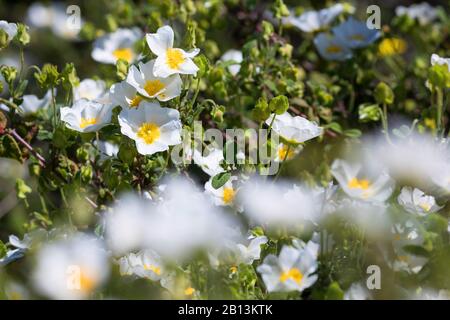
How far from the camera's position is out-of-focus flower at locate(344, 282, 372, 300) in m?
1.15

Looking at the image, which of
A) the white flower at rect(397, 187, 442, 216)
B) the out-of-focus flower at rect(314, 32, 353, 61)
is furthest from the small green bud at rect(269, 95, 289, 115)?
the out-of-focus flower at rect(314, 32, 353, 61)

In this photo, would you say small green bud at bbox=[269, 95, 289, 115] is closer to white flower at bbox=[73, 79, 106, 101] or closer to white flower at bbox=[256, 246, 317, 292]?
white flower at bbox=[256, 246, 317, 292]

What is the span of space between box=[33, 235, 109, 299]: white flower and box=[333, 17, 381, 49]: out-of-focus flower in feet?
2.86

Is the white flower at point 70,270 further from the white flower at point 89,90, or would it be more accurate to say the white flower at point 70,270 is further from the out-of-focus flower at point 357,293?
the white flower at point 89,90

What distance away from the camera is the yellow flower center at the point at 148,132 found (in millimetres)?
1299

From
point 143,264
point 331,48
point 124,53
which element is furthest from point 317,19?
point 143,264

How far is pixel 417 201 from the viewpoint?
4.22 feet

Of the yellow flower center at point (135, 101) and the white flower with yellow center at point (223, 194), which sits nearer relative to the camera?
the yellow flower center at point (135, 101)

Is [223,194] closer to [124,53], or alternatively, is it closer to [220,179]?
[220,179]

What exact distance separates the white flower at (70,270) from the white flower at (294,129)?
35 cm

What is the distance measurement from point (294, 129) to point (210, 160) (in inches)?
7.9

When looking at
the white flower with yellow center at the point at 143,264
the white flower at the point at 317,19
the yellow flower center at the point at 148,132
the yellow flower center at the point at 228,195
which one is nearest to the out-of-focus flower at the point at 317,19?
the white flower at the point at 317,19

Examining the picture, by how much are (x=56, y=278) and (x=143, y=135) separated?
0.91ft
